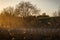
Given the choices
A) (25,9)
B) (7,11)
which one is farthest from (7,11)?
(25,9)

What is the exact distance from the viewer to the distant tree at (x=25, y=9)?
4.45 metres

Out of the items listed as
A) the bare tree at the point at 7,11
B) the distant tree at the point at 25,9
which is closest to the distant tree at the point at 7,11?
the bare tree at the point at 7,11

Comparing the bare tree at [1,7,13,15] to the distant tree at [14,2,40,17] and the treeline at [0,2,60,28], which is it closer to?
the treeline at [0,2,60,28]

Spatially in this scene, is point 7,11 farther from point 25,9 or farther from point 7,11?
point 25,9

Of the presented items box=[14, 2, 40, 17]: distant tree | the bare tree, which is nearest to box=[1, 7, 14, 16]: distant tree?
the bare tree

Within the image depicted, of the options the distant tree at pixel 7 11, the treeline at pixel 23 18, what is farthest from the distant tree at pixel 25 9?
the distant tree at pixel 7 11

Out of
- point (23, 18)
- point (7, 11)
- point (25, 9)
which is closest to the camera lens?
point (23, 18)

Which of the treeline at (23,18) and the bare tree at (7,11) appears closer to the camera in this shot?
the treeline at (23,18)

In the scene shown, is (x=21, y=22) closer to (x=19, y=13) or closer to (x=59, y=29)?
(x=19, y=13)

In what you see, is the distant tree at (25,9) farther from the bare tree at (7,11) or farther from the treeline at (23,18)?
the bare tree at (7,11)

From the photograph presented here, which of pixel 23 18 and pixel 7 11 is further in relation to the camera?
pixel 7 11

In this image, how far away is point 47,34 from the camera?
415cm

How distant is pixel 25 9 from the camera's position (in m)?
4.68

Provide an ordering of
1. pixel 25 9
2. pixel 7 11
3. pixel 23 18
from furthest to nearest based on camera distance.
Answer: pixel 25 9, pixel 7 11, pixel 23 18
